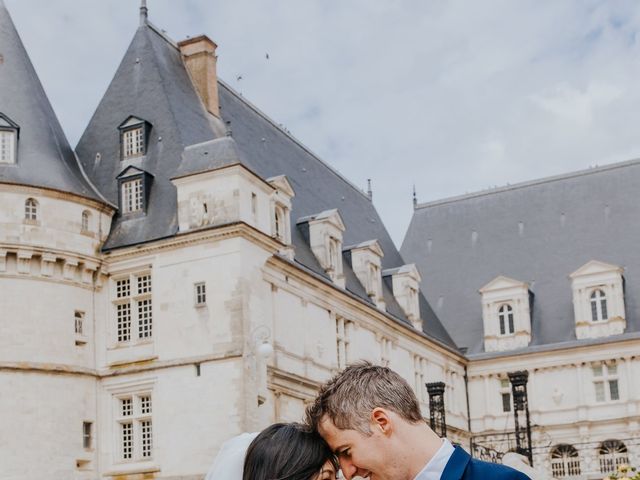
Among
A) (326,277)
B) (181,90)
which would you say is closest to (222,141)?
(181,90)

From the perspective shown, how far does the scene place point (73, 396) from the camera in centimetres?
2227

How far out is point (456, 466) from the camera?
2709mm

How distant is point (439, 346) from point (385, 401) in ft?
104

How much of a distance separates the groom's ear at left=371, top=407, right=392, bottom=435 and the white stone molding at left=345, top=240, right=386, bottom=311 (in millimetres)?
27753

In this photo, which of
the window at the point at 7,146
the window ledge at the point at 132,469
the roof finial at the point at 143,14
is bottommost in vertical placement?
the window ledge at the point at 132,469

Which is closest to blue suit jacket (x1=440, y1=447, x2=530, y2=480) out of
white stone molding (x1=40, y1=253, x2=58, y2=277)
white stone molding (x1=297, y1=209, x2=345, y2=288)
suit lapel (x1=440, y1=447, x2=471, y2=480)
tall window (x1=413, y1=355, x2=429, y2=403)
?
suit lapel (x1=440, y1=447, x2=471, y2=480)

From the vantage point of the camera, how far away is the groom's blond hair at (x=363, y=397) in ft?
9.20

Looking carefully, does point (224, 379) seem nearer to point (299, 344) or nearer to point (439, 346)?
point (299, 344)

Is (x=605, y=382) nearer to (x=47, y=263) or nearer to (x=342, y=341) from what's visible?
(x=342, y=341)

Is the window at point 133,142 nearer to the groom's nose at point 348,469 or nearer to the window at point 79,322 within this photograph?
the window at point 79,322

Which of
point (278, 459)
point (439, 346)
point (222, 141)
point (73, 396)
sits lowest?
point (278, 459)

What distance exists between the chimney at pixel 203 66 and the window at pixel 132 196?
4.02 meters

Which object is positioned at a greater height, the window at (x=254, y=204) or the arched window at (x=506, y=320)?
the window at (x=254, y=204)

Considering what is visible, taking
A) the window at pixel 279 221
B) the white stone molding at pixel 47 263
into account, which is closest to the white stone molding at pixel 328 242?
the window at pixel 279 221
